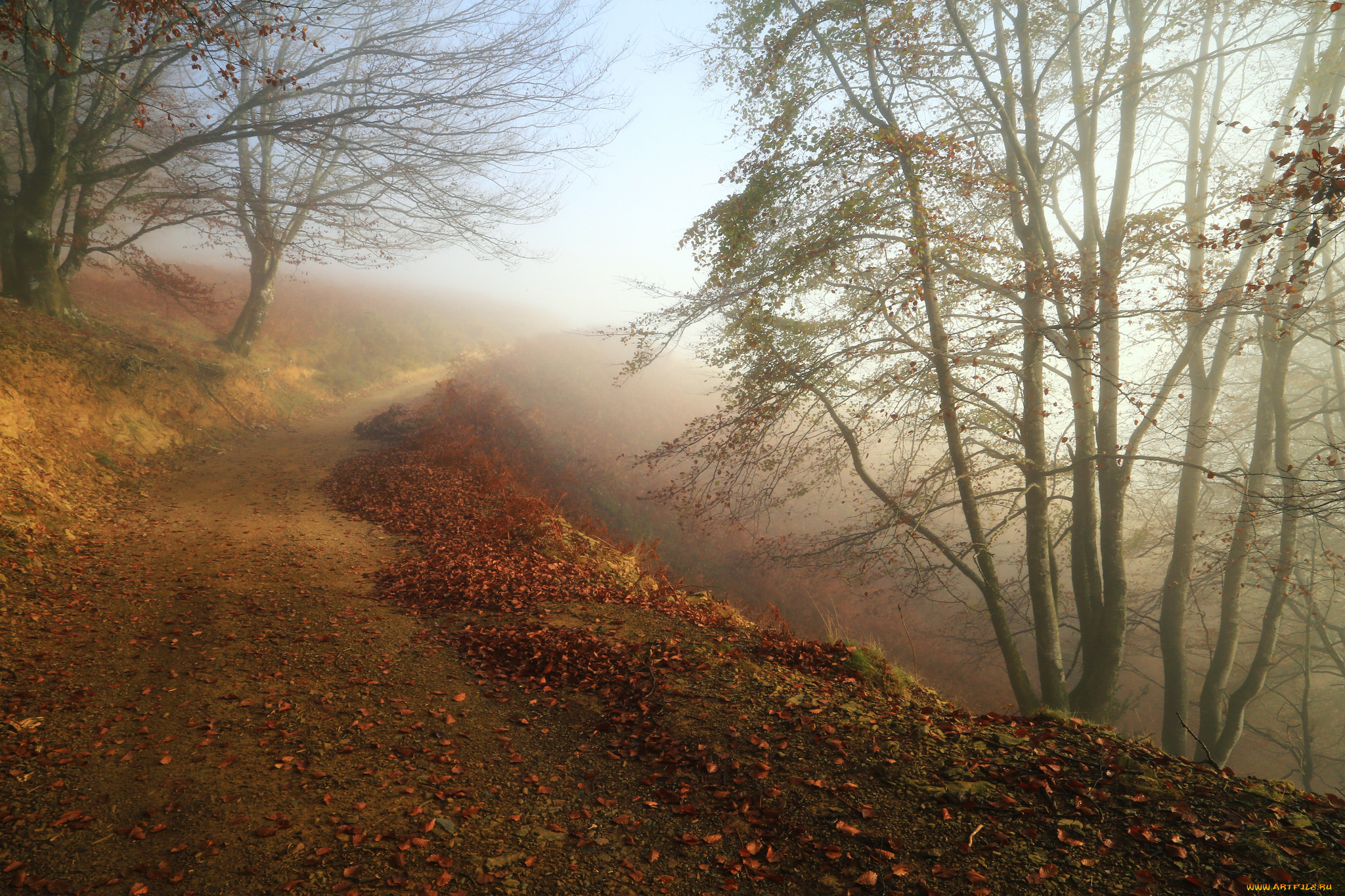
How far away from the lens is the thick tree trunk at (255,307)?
57.8 ft

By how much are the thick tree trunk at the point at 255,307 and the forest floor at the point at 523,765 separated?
44.0 ft

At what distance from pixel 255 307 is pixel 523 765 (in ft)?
64.3

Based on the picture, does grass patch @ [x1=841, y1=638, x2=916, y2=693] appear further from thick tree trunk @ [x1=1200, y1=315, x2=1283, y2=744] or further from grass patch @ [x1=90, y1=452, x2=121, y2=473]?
grass patch @ [x1=90, y1=452, x2=121, y2=473]

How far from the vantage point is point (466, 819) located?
345cm

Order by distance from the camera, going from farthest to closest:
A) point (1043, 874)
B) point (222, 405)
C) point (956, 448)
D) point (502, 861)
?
point (222, 405) < point (956, 448) < point (502, 861) < point (1043, 874)

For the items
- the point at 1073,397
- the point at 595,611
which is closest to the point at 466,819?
the point at 595,611

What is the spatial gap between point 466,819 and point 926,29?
10.3 metres

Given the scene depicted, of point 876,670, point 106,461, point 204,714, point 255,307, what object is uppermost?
point 255,307

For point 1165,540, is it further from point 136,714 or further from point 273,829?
point 136,714

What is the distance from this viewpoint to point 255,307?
17.8 metres

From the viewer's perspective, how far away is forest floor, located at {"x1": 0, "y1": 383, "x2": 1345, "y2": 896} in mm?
2973

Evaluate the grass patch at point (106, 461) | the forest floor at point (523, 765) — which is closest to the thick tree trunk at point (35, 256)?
the grass patch at point (106, 461)

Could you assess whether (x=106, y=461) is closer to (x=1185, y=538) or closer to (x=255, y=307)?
(x=255, y=307)

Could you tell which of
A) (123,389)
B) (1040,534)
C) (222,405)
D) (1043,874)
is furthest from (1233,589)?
(222,405)
